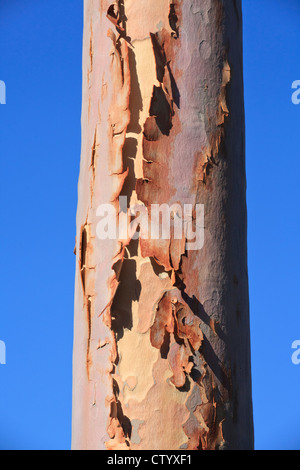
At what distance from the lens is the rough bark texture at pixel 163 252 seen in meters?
0.82

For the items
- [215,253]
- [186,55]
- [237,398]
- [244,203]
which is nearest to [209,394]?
[237,398]

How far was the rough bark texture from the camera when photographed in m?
0.82

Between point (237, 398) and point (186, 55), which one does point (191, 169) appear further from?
point (237, 398)

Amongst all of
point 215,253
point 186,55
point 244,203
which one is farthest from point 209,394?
point 186,55

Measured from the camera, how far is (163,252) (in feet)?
2.76

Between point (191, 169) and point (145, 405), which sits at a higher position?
point (191, 169)

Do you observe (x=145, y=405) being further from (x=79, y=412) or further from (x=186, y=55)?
(x=186, y=55)

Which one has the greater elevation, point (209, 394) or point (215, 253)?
point (215, 253)

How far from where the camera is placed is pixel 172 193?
0.86 meters
